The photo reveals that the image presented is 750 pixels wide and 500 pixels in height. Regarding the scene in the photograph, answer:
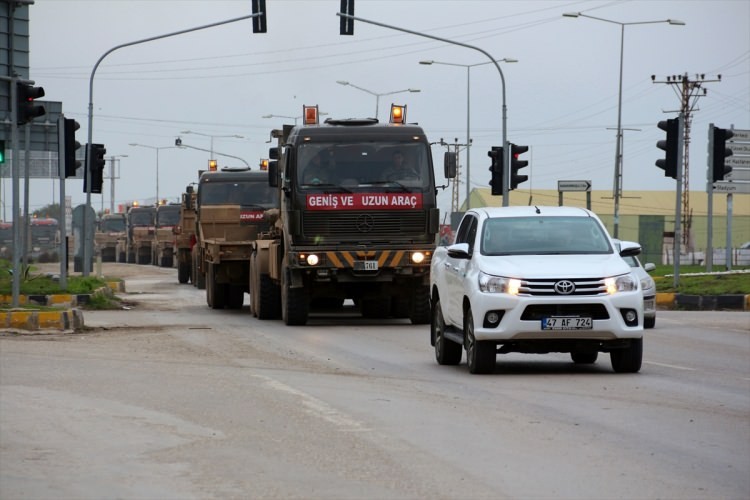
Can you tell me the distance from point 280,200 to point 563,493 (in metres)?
19.2

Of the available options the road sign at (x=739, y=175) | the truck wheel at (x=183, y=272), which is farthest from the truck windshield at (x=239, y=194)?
the truck wheel at (x=183, y=272)

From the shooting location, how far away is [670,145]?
34.2 m

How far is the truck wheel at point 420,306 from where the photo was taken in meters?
26.9

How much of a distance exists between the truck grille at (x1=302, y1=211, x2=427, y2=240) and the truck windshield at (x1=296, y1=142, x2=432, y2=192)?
0.44 meters

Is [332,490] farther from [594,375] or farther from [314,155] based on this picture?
[314,155]

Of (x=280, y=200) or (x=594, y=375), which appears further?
(x=280, y=200)

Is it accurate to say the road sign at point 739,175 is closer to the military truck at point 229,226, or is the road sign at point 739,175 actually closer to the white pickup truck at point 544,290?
the military truck at point 229,226

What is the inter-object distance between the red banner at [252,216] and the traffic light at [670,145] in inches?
342

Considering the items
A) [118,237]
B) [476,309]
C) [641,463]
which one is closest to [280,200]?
[476,309]

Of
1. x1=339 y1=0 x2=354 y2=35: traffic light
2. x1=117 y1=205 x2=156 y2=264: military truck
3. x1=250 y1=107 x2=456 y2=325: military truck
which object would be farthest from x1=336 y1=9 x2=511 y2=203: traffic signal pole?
x1=117 y1=205 x2=156 y2=264: military truck

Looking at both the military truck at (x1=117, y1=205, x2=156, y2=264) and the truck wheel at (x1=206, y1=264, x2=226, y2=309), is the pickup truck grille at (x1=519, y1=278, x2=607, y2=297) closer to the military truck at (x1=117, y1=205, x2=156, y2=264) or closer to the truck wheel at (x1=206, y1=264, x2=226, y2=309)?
the truck wheel at (x1=206, y1=264, x2=226, y2=309)

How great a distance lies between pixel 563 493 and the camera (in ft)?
28.2

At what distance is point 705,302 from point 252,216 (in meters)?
9.94

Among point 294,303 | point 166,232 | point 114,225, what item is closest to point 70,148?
point 294,303
